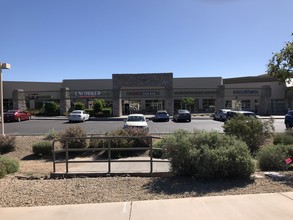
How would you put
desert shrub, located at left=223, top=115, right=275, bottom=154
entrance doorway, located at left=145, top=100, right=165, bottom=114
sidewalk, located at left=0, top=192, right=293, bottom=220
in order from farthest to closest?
entrance doorway, located at left=145, top=100, right=165, bottom=114 → desert shrub, located at left=223, top=115, right=275, bottom=154 → sidewalk, located at left=0, top=192, right=293, bottom=220

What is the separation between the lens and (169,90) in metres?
53.7

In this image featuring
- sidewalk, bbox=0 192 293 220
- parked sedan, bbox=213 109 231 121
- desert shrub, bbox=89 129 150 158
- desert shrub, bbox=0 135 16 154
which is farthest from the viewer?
parked sedan, bbox=213 109 231 121

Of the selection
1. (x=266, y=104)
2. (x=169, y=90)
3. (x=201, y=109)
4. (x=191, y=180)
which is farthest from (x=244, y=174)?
(x=201, y=109)

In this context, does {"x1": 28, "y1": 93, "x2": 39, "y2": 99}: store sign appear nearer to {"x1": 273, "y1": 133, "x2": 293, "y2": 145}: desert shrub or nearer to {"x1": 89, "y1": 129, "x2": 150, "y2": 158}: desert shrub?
{"x1": 89, "y1": 129, "x2": 150, "y2": 158}: desert shrub

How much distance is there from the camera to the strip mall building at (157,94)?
178 feet

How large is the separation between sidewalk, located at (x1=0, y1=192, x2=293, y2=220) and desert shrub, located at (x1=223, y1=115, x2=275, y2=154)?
8.93 m

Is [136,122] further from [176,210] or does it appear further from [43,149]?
[176,210]

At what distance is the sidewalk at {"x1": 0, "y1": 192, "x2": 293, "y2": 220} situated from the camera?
18.0 feet

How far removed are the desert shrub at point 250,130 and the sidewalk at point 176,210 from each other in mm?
8934

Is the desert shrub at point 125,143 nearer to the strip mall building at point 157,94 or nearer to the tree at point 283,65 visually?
the tree at point 283,65

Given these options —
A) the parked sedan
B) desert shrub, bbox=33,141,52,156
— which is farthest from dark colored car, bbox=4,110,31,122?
desert shrub, bbox=33,141,52,156

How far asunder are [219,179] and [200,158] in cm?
64

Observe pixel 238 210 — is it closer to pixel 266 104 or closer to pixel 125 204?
pixel 125 204

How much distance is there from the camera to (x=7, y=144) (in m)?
17.5
